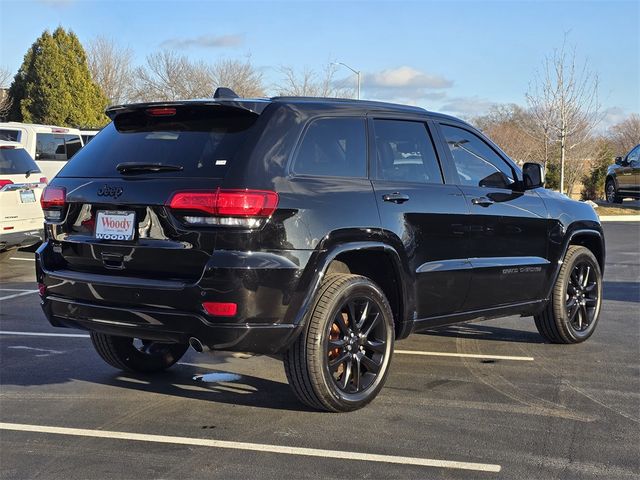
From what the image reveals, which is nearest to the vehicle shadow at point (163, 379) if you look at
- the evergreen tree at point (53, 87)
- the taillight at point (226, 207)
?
the taillight at point (226, 207)

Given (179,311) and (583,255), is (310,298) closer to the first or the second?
(179,311)

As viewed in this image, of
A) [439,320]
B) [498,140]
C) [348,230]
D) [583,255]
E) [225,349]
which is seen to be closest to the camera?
[225,349]

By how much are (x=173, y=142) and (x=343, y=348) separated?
1633mm

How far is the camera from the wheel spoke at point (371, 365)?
5012 mm

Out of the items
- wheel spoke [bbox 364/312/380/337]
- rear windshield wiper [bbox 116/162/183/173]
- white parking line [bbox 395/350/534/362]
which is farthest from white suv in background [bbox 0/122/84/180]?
wheel spoke [bbox 364/312/380/337]

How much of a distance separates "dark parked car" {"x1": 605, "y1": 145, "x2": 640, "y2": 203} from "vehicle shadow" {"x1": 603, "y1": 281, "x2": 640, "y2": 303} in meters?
14.5

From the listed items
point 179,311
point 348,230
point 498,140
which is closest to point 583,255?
point 348,230

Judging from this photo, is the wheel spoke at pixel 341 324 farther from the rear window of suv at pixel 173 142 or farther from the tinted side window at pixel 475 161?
the tinted side window at pixel 475 161

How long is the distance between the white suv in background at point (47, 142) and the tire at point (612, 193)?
17.8m

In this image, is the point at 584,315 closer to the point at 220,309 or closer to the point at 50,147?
the point at 220,309

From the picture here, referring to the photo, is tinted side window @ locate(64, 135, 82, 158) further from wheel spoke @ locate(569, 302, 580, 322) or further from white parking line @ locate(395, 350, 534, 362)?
wheel spoke @ locate(569, 302, 580, 322)

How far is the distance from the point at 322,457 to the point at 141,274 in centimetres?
146

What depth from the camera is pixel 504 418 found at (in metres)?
4.75

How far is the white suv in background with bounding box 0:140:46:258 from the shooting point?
36.1 ft
